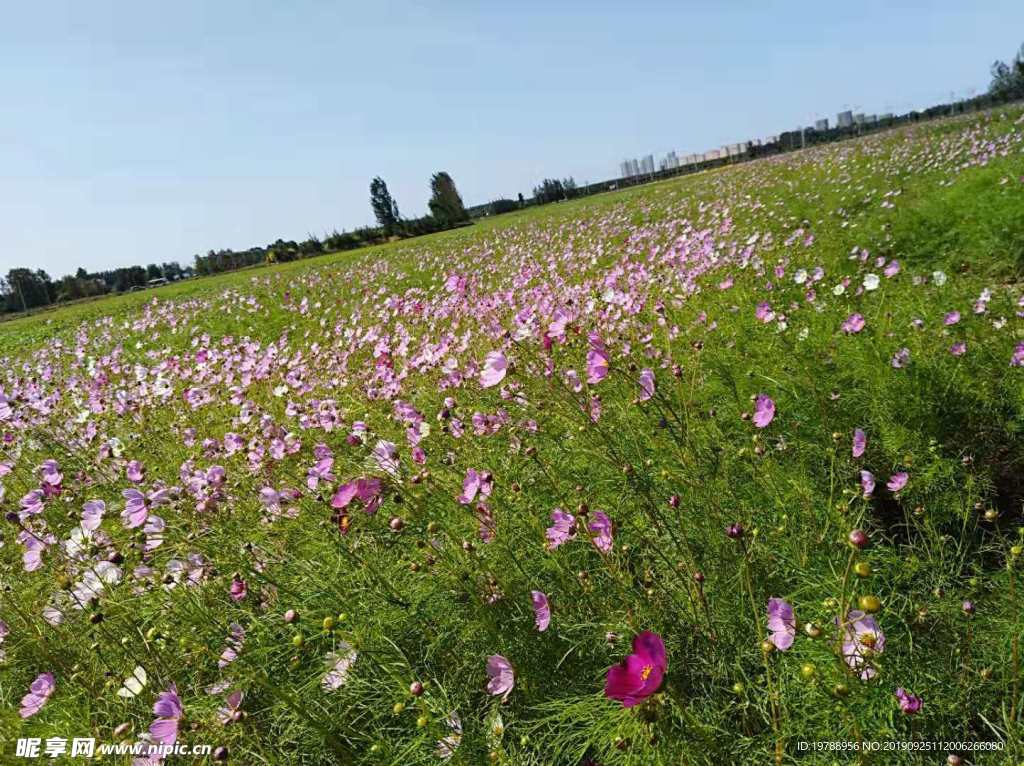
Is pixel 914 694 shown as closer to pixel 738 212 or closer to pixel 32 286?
pixel 738 212

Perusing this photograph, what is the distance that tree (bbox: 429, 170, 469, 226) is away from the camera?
42719 millimetres

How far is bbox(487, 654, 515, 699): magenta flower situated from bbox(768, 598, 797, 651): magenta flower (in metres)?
0.55

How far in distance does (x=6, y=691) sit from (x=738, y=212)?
7625mm

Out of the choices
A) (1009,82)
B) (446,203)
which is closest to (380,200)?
(446,203)

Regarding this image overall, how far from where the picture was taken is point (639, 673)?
820mm

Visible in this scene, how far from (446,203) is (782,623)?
46.6m

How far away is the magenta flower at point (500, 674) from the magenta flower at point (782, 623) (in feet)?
1.80

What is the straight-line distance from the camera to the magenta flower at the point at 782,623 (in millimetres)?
1044

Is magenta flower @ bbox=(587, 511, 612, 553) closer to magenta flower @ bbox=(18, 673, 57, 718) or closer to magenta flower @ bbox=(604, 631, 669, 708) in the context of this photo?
magenta flower @ bbox=(604, 631, 669, 708)

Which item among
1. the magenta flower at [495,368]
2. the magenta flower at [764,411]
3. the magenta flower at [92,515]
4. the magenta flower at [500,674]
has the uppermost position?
the magenta flower at [495,368]

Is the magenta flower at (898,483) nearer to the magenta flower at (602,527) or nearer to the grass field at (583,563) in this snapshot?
the grass field at (583,563)

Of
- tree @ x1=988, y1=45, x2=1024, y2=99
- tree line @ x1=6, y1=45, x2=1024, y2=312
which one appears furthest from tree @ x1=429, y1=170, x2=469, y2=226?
tree @ x1=988, y1=45, x2=1024, y2=99

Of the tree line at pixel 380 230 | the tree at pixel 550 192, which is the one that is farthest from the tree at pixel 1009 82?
the tree at pixel 550 192

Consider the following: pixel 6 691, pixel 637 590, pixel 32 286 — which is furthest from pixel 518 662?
pixel 32 286
